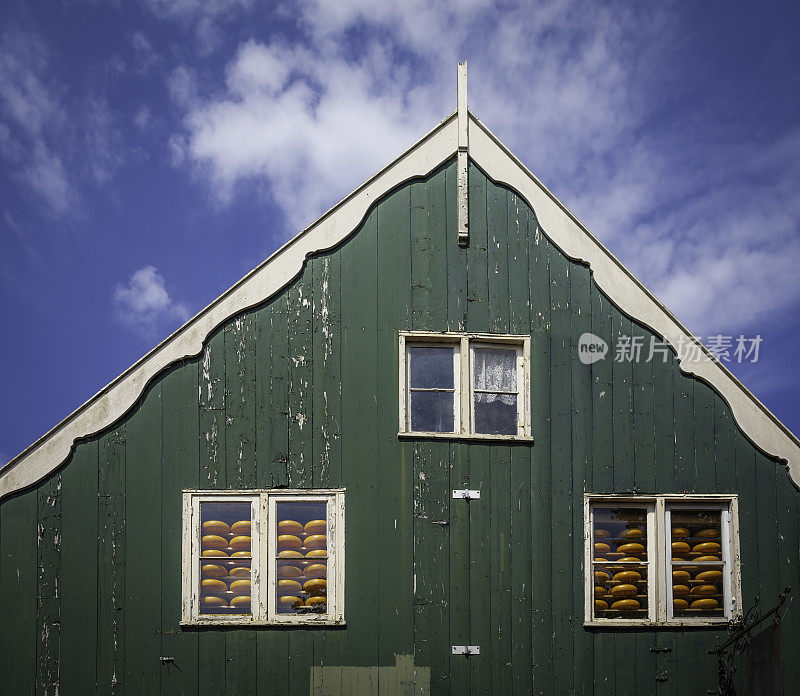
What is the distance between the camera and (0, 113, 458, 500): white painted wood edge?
29.4 feet

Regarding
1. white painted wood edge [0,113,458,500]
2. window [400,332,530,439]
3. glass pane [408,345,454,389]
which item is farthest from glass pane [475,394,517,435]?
white painted wood edge [0,113,458,500]

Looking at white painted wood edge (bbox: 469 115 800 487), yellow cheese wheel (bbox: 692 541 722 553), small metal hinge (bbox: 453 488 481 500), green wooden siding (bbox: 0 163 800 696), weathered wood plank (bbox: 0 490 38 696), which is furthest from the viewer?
white painted wood edge (bbox: 469 115 800 487)

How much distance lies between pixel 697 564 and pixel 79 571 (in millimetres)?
6805

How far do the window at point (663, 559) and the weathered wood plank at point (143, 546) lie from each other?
15.6 feet

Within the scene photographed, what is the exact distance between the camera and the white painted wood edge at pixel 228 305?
8.97 meters

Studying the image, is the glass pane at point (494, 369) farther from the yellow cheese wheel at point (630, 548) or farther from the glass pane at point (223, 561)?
the glass pane at point (223, 561)

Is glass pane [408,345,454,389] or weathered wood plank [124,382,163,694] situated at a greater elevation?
glass pane [408,345,454,389]

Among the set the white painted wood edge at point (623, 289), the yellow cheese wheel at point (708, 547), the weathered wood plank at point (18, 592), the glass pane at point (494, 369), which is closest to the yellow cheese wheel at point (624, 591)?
the yellow cheese wheel at point (708, 547)

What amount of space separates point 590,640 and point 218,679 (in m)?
4.04

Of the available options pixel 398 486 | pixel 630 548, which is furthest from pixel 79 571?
pixel 630 548

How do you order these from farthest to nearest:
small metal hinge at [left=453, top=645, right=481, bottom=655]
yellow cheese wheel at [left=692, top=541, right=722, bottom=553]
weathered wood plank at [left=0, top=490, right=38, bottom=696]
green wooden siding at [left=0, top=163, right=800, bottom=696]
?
yellow cheese wheel at [left=692, top=541, right=722, bottom=553], small metal hinge at [left=453, top=645, right=481, bottom=655], green wooden siding at [left=0, top=163, right=800, bottom=696], weathered wood plank at [left=0, top=490, right=38, bottom=696]

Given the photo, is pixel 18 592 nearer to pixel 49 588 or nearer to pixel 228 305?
pixel 49 588

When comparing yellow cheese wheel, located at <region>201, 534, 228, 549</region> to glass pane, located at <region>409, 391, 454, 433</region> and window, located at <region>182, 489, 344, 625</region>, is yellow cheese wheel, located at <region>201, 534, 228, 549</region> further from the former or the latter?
glass pane, located at <region>409, 391, 454, 433</region>

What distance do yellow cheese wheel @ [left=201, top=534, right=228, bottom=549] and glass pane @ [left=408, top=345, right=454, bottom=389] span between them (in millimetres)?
2676
